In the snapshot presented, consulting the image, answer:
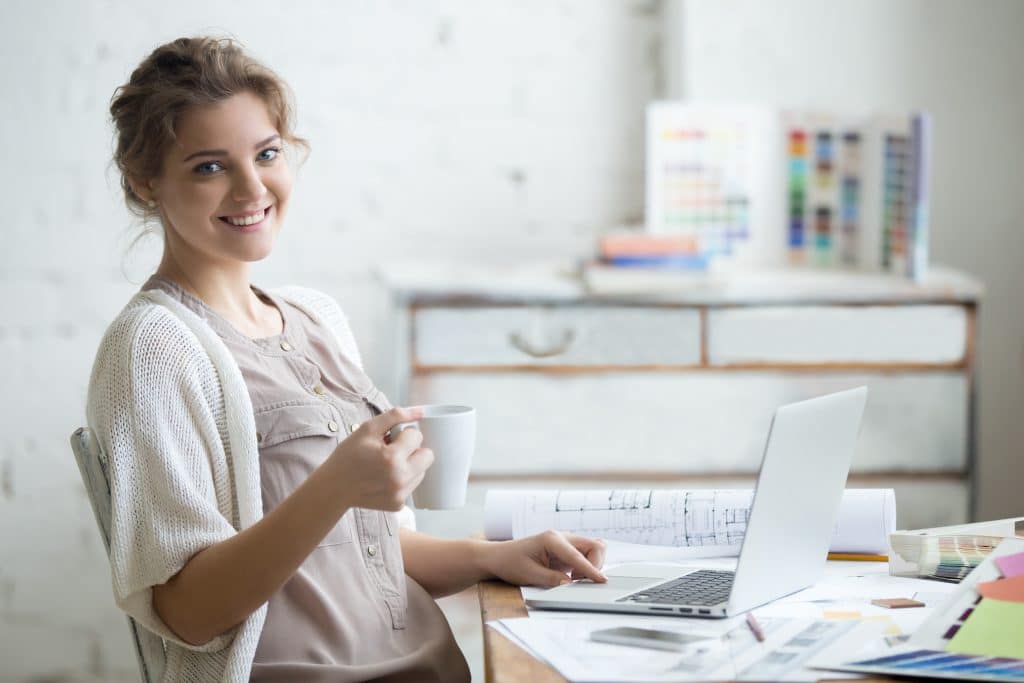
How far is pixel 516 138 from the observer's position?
2729mm

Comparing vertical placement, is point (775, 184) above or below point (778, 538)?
above

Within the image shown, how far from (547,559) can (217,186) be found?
506mm

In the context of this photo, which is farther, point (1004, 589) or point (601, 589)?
point (601, 589)

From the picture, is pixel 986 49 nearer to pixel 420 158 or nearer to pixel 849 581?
pixel 420 158

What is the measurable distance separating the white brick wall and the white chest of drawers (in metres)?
0.44

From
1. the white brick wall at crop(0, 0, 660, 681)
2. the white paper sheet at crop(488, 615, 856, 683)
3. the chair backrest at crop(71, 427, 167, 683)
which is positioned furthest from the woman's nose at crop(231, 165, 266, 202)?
the white brick wall at crop(0, 0, 660, 681)

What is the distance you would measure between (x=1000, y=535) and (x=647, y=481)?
1126 millimetres

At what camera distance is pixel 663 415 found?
231 cm

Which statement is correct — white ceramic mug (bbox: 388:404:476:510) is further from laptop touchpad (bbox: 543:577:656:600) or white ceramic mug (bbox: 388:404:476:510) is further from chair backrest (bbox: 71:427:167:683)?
chair backrest (bbox: 71:427:167:683)

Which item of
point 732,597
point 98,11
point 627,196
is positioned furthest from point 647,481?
point 98,11

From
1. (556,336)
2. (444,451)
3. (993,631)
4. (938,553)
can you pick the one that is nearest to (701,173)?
(556,336)

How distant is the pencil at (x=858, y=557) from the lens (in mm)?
1263

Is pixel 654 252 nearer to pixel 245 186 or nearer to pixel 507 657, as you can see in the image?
pixel 245 186

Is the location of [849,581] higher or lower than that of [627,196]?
lower
